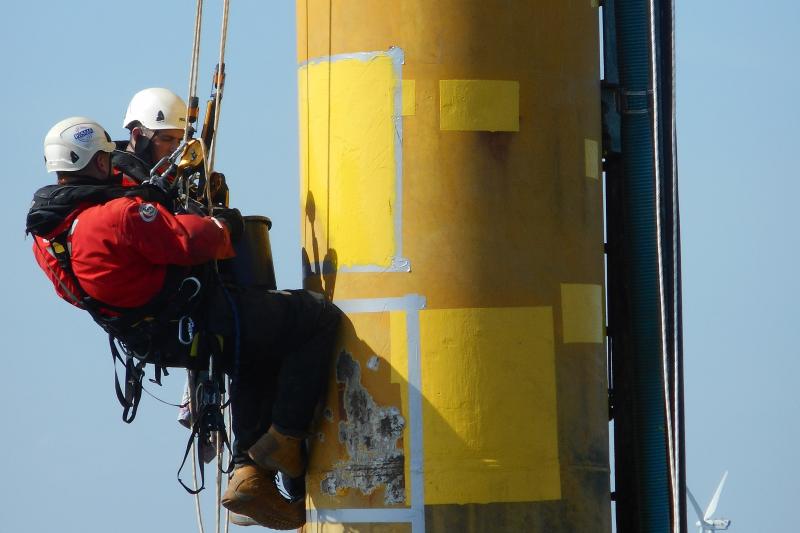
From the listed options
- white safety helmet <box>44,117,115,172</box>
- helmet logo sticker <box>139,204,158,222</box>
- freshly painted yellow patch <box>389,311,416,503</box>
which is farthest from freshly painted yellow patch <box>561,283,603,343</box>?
white safety helmet <box>44,117,115,172</box>

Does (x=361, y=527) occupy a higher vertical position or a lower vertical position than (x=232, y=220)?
lower

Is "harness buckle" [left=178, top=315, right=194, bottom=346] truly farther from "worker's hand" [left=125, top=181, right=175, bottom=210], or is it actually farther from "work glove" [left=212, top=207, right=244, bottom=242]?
"worker's hand" [left=125, top=181, right=175, bottom=210]

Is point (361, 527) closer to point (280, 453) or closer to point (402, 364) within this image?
point (280, 453)

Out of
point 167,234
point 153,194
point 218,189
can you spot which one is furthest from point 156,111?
point 167,234

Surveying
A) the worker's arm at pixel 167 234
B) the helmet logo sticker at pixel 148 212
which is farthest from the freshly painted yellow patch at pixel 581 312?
the helmet logo sticker at pixel 148 212

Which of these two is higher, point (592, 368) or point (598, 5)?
point (598, 5)

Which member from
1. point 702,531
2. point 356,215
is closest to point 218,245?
point 356,215

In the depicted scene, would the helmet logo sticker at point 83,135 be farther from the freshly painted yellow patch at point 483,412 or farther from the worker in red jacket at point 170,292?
the freshly painted yellow patch at point 483,412

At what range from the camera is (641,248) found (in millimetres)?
11102

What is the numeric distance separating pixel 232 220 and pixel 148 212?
2.14ft

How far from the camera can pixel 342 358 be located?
10164 millimetres

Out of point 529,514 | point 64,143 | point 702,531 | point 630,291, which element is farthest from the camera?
point 702,531

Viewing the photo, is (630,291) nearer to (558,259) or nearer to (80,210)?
(558,259)

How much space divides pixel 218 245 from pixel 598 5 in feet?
10.1
